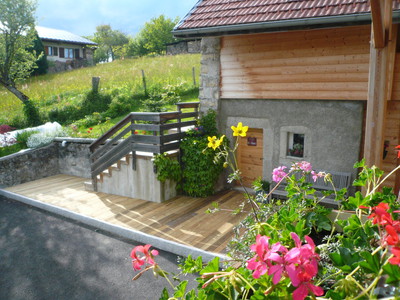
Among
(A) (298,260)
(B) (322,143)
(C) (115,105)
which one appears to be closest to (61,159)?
(C) (115,105)

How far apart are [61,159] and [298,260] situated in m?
11.8

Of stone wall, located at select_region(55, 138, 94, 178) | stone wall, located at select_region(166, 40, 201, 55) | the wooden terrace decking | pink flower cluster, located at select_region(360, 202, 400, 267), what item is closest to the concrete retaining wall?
the wooden terrace decking

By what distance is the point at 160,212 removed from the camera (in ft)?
24.9

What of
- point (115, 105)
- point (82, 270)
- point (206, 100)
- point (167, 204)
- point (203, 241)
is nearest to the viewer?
point (82, 270)

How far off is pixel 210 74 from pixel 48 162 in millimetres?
6550

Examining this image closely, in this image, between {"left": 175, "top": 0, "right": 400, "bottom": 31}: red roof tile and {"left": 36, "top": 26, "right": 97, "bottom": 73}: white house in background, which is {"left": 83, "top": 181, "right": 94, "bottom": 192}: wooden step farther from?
{"left": 36, "top": 26, "right": 97, "bottom": 73}: white house in background

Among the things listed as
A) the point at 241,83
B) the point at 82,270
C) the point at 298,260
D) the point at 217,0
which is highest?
the point at 217,0

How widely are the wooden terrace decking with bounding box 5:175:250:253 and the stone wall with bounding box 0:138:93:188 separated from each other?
505mm

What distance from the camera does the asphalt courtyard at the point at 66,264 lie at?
15.9ft

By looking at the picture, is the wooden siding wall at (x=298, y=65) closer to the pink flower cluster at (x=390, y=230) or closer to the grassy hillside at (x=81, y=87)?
the pink flower cluster at (x=390, y=230)

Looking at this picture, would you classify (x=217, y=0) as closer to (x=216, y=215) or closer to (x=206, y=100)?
(x=206, y=100)

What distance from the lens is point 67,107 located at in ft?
52.3

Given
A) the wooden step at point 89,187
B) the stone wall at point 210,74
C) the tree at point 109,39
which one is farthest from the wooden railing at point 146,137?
the tree at point 109,39

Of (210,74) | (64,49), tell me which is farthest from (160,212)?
(64,49)
